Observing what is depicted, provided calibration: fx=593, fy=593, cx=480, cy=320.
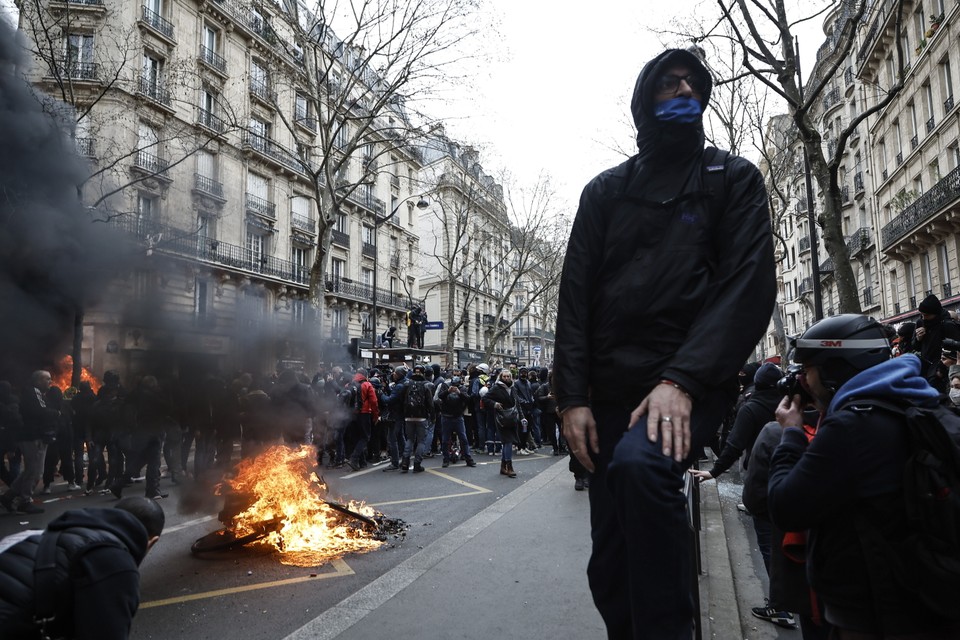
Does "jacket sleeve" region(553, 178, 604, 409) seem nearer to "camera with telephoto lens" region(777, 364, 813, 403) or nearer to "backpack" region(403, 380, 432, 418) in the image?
"camera with telephoto lens" region(777, 364, 813, 403)

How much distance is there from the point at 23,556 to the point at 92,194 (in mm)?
7498

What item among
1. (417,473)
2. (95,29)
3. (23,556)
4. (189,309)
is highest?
(95,29)

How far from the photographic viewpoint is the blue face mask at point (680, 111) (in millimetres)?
1763

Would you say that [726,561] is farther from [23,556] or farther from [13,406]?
[13,406]

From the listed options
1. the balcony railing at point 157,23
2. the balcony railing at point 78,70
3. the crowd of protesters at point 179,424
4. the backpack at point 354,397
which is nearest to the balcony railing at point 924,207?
the crowd of protesters at point 179,424

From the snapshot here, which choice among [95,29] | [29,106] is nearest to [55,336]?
[29,106]

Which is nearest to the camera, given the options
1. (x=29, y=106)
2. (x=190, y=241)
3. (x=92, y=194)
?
(x=29, y=106)

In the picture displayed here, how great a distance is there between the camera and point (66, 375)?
7.53 metres

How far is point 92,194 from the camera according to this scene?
8156mm

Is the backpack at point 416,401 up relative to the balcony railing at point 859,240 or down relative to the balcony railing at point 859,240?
down

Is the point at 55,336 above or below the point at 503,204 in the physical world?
below

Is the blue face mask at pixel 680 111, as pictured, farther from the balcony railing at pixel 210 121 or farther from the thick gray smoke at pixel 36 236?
the balcony railing at pixel 210 121

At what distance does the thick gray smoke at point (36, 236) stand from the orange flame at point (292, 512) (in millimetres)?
2617

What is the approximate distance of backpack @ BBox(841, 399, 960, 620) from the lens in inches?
59.7
